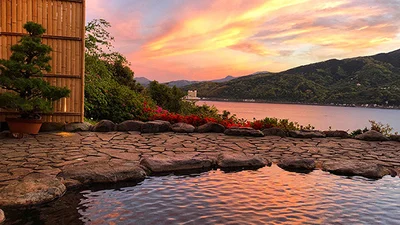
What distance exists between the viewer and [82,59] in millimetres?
9148

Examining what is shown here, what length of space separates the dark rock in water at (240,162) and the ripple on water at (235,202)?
529 millimetres

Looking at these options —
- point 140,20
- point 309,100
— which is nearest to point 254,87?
point 309,100

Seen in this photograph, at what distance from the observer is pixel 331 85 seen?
5834cm

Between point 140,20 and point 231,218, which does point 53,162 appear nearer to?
point 231,218

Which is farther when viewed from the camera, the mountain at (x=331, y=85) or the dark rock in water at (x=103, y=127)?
the mountain at (x=331, y=85)

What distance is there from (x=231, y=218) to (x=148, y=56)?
15241 millimetres

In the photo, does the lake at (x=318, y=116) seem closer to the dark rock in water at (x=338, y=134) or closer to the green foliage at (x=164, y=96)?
the green foliage at (x=164, y=96)

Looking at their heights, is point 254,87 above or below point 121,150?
above

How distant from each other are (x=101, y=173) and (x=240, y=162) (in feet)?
8.25

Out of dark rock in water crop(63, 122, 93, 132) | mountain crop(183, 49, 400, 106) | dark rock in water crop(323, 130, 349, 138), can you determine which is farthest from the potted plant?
mountain crop(183, 49, 400, 106)

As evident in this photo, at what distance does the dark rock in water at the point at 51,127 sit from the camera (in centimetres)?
873

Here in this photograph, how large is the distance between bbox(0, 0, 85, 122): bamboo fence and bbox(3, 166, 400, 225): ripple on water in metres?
5.25

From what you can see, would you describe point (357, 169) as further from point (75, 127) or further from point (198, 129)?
point (75, 127)

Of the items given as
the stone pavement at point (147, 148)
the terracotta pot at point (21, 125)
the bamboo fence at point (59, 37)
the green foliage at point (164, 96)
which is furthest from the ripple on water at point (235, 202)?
the green foliage at point (164, 96)
